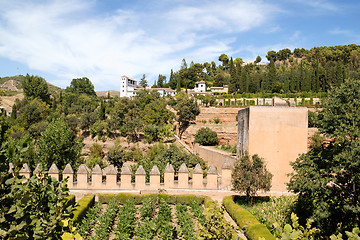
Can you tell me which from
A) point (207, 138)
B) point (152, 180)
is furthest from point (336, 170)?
point (207, 138)

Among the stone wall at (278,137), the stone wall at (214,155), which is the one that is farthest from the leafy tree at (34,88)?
the stone wall at (278,137)

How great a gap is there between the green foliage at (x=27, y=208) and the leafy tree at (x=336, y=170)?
7.45 m

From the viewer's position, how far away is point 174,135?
1553 inches

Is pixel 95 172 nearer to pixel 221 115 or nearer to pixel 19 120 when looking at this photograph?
pixel 221 115

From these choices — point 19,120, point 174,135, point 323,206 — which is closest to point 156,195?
point 323,206

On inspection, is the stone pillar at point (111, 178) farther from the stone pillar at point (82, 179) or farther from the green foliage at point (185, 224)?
the green foliage at point (185, 224)

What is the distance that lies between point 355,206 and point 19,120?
4613cm

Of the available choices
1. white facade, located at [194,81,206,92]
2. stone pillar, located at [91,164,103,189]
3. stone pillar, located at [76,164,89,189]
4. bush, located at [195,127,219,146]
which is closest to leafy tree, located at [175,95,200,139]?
bush, located at [195,127,219,146]

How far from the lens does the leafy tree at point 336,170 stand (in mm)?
7984

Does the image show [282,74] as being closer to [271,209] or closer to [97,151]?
[97,151]

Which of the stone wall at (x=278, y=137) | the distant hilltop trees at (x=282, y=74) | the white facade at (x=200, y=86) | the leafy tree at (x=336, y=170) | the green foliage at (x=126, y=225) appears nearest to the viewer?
the leafy tree at (x=336, y=170)

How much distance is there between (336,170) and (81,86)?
248ft

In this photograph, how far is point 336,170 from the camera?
8.03 metres

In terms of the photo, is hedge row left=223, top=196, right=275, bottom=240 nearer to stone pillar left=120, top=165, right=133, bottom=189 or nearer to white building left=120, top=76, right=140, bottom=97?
stone pillar left=120, top=165, right=133, bottom=189
